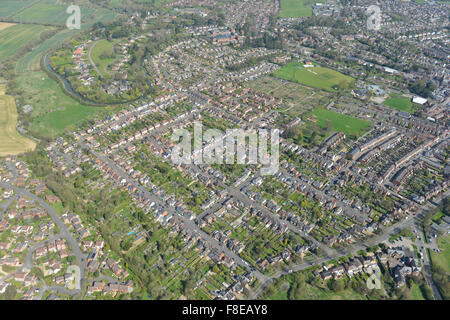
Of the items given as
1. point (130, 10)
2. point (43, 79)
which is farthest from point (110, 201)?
point (130, 10)

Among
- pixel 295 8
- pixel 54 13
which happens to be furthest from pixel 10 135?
pixel 295 8

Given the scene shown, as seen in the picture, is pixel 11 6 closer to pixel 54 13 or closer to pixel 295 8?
pixel 54 13

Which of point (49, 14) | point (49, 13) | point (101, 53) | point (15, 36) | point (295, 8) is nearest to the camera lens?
point (101, 53)

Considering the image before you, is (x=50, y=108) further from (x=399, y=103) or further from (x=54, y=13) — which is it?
(x=54, y=13)

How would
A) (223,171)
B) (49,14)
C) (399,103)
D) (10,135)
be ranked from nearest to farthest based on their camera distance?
(223,171) → (10,135) → (399,103) → (49,14)

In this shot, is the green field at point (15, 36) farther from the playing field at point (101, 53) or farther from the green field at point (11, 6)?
the playing field at point (101, 53)

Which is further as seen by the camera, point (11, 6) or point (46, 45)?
point (11, 6)

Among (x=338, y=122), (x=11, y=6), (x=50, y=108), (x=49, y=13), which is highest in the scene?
(x=11, y=6)

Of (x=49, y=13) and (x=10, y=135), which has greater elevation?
(x=49, y=13)
